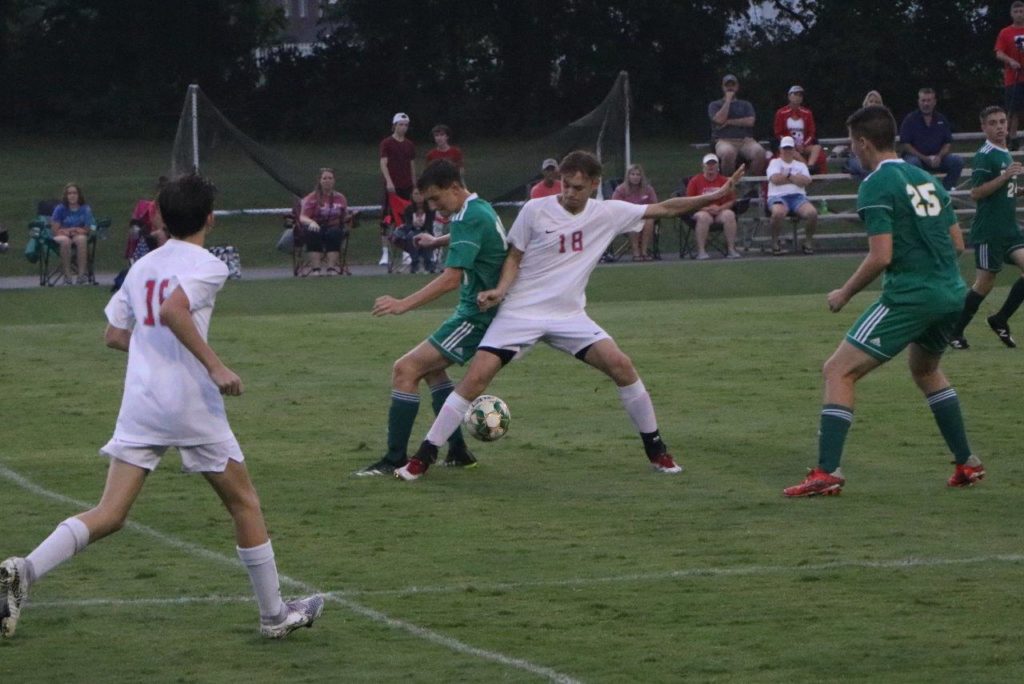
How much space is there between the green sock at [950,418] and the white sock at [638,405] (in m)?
1.49

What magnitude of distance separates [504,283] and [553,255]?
320 millimetres

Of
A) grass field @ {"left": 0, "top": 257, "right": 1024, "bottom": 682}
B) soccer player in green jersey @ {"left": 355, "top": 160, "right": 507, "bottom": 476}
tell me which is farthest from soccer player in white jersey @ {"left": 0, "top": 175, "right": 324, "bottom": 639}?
soccer player in green jersey @ {"left": 355, "top": 160, "right": 507, "bottom": 476}

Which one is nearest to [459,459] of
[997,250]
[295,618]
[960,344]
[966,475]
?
[966,475]

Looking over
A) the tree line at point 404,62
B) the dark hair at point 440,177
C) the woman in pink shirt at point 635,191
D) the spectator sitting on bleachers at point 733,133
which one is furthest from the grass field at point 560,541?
the tree line at point 404,62

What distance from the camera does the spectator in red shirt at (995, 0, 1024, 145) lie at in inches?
1044

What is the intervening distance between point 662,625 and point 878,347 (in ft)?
9.16

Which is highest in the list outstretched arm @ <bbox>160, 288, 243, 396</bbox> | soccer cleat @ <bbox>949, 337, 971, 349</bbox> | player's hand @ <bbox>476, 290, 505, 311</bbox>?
outstretched arm @ <bbox>160, 288, 243, 396</bbox>

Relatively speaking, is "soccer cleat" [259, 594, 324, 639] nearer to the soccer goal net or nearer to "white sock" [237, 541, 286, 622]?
"white sock" [237, 541, 286, 622]

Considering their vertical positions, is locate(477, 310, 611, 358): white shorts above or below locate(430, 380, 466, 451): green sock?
above

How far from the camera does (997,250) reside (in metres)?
14.8

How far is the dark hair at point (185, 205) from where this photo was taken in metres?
6.51

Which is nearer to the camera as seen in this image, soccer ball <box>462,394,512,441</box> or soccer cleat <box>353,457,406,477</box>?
soccer cleat <box>353,457,406,477</box>

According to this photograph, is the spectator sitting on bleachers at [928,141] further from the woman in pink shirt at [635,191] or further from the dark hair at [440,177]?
the dark hair at [440,177]

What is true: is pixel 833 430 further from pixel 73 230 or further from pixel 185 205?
pixel 73 230
